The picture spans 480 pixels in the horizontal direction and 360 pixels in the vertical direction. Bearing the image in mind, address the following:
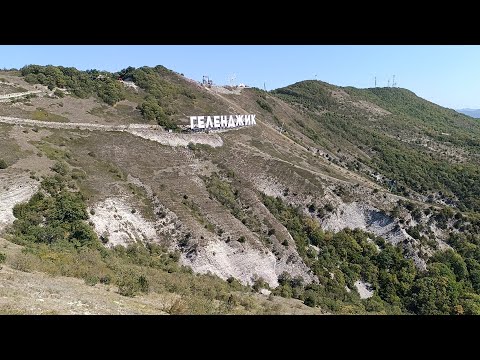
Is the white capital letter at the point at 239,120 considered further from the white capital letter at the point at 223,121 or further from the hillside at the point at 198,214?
the hillside at the point at 198,214

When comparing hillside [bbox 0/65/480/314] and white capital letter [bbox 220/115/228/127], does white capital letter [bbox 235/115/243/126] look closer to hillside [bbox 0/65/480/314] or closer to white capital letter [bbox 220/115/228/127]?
white capital letter [bbox 220/115/228/127]

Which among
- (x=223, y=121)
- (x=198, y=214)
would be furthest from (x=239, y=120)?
(x=198, y=214)

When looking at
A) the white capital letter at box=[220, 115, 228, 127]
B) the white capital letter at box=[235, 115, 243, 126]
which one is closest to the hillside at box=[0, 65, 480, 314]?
the white capital letter at box=[220, 115, 228, 127]

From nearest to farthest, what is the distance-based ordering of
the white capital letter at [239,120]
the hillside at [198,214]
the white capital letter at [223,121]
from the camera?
1. the hillside at [198,214]
2. the white capital letter at [223,121]
3. the white capital letter at [239,120]

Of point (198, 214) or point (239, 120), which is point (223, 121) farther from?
point (198, 214)

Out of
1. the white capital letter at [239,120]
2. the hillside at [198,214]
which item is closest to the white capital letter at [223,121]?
the hillside at [198,214]

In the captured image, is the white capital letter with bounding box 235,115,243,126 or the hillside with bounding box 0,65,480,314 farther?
the white capital letter with bounding box 235,115,243,126

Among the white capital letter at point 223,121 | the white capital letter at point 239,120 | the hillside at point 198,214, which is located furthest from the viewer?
the white capital letter at point 239,120
